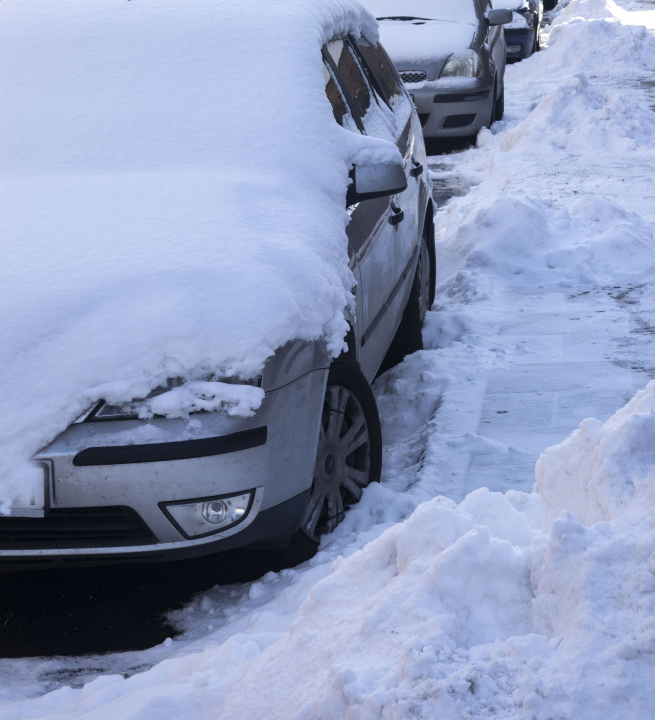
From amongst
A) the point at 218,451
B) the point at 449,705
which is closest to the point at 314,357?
the point at 218,451

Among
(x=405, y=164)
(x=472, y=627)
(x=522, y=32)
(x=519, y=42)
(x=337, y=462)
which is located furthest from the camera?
(x=519, y=42)

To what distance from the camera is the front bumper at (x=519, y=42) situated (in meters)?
15.2

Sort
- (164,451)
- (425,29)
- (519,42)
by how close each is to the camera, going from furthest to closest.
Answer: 1. (519,42)
2. (425,29)
3. (164,451)

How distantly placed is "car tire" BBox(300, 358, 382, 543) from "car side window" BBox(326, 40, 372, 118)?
59.1 inches

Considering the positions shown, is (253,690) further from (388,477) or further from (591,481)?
(388,477)

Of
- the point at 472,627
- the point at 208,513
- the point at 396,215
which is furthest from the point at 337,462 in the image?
the point at 396,215

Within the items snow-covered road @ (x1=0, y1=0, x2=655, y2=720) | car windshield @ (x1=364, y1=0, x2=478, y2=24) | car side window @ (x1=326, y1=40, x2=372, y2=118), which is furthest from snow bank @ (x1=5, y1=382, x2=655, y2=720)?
car windshield @ (x1=364, y1=0, x2=478, y2=24)

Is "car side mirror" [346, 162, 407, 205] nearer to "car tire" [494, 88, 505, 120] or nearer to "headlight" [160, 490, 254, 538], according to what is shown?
"headlight" [160, 490, 254, 538]

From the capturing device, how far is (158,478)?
2637mm

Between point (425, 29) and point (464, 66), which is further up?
point (425, 29)

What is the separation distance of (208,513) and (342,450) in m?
0.66

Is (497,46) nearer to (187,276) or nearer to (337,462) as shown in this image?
(337,462)

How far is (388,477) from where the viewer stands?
12.5ft

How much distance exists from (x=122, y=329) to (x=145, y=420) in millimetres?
271
